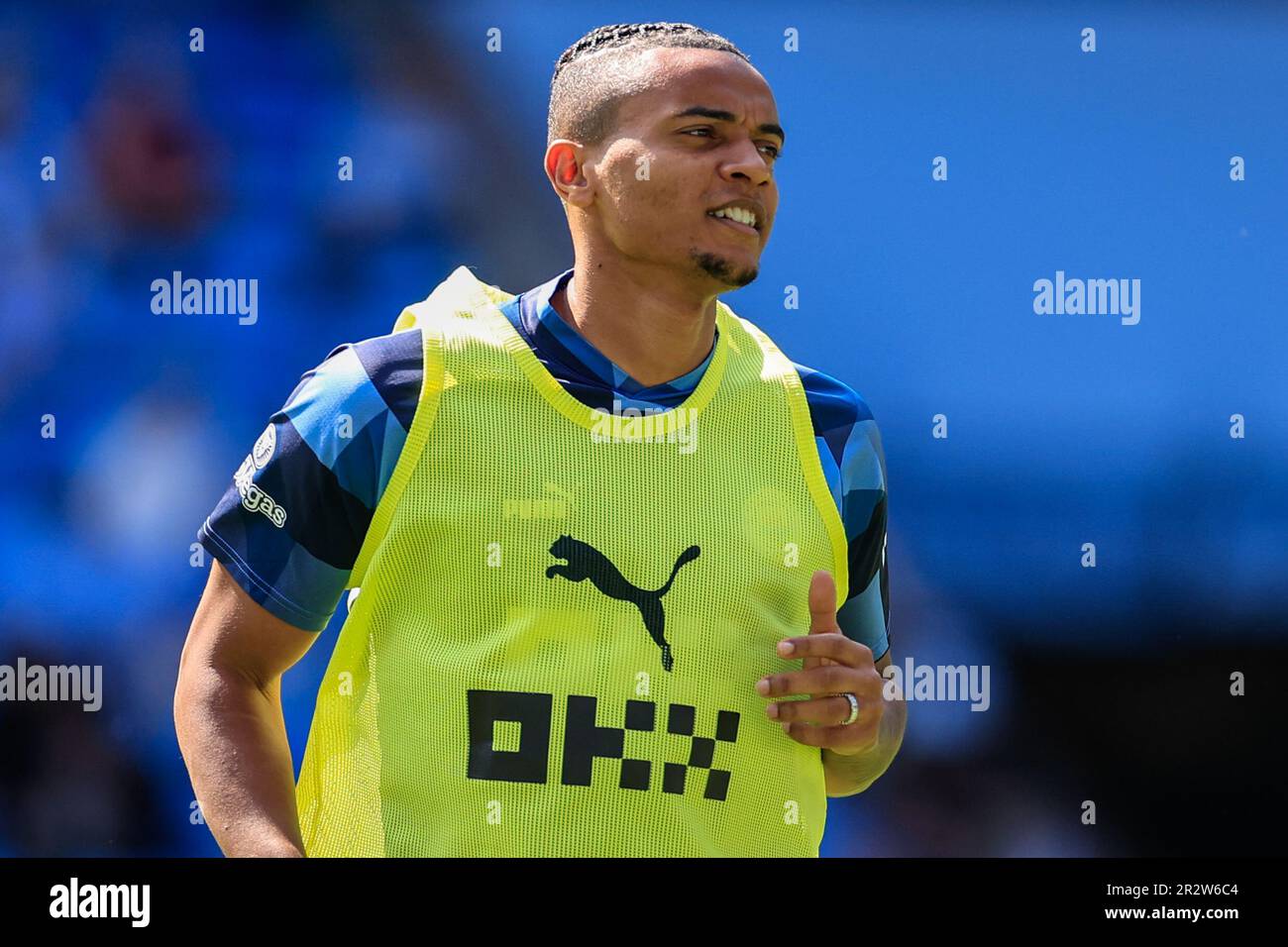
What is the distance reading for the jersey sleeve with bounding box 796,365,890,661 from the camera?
200cm

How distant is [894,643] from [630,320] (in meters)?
1.12

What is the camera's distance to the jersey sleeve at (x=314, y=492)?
1.80 m

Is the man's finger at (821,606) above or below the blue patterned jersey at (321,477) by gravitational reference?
below

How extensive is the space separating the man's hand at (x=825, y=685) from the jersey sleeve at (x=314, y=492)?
0.53 meters

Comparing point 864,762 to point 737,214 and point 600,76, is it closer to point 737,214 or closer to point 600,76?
point 737,214

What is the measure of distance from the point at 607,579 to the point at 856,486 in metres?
0.38

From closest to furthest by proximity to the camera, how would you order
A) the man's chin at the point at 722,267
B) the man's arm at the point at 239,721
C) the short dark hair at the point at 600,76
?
the man's arm at the point at 239,721, the man's chin at the point at 722,267, the short dark hair at the point at 600,76

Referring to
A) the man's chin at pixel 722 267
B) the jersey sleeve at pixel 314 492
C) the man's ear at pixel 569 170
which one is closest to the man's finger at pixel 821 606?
the man's chin at pixel 722 267

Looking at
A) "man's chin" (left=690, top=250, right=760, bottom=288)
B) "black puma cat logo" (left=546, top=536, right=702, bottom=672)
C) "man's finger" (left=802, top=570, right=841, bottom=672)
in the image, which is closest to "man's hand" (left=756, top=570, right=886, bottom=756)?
"man's finger" (left=802, top=570, right=841, bottom=672)

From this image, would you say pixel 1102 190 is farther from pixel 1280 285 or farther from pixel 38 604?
pixel 38 604

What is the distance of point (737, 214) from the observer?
1.97 meters

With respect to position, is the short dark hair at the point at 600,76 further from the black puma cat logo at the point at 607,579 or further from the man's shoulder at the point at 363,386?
the black puma cat logo at the point at 607,579

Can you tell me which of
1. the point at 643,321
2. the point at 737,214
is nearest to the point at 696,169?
the point at 737,214

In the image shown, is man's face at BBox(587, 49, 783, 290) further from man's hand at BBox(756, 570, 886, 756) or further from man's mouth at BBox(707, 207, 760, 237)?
man's hand at BBox(756, 570, 886, 756)
